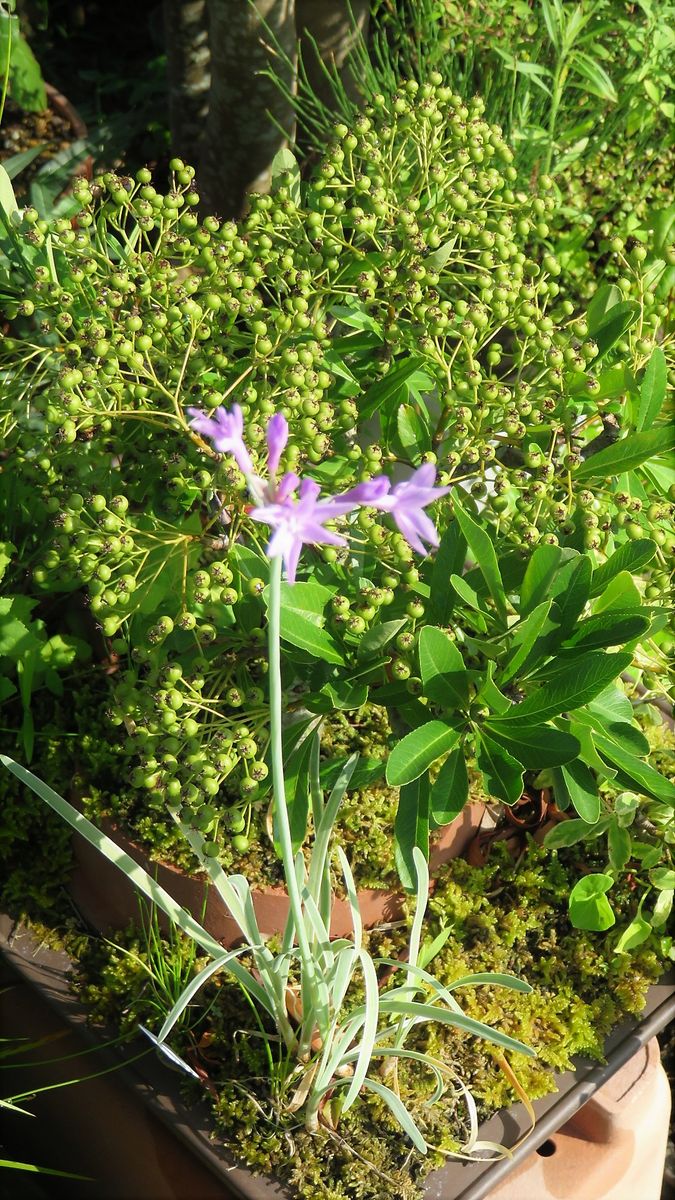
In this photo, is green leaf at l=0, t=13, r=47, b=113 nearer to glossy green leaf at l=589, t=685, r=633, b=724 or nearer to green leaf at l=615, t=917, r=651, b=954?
glossy green leaf at l=589, t=685, r=633, b=724

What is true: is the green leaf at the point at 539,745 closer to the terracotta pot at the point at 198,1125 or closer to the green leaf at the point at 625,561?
the green leaf at the point at 625,561

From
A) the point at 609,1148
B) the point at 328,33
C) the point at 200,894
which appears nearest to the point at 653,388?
the point at 200,894

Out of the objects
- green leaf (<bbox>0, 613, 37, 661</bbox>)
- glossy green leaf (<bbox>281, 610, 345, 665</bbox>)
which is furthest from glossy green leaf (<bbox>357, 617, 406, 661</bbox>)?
green leaf (<bbox>0, 613, 37, 661</bbox>)

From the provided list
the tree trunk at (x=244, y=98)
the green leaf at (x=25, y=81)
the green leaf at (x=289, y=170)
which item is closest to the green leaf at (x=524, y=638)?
the green leaf at (x=289, y=170)

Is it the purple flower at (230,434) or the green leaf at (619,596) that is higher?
the purple flower at (230,434)

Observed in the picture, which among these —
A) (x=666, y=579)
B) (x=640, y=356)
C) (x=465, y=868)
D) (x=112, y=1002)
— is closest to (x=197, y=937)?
(x=112, y=1002)

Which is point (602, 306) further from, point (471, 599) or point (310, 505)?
A: point (310, 505)

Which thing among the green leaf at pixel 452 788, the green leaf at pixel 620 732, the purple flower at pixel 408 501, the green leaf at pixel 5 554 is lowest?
the green leaf at pixel 5 554
